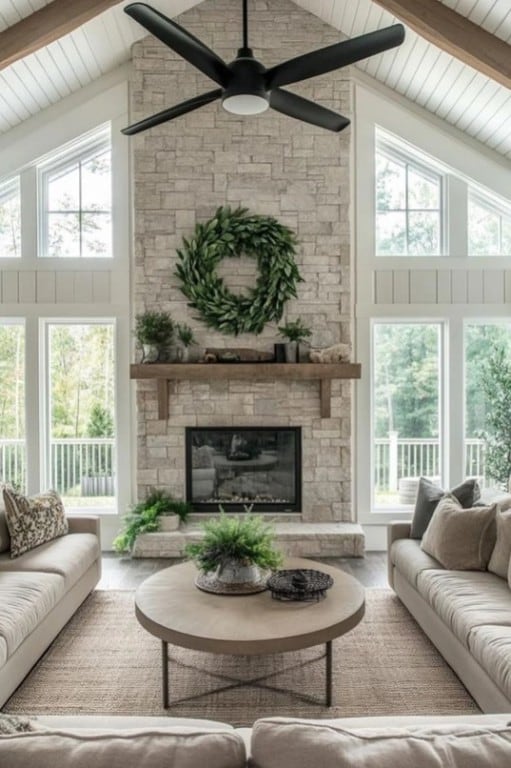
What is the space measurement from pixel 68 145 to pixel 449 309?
380 cm

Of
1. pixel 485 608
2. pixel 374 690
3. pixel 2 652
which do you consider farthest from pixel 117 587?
pixel 485 608

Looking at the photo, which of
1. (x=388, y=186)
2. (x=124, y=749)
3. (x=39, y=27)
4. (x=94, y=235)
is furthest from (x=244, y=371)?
(x=124, y=749)

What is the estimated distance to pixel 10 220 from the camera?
5.72 metres

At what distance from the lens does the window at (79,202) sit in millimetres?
5742

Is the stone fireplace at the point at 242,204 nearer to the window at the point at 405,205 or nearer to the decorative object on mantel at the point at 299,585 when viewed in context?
the window at the point at 405,205

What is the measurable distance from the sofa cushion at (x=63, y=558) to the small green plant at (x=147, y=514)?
999 millimetres

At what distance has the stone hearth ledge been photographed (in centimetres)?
526

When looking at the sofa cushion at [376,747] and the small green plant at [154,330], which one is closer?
the sofa cushion at [376,747]

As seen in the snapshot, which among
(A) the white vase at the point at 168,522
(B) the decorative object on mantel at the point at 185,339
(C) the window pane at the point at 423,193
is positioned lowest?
(A) the white vase at the point at 168,522

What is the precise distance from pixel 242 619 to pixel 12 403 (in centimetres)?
374

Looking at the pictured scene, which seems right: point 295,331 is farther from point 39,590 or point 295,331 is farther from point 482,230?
point 39,590

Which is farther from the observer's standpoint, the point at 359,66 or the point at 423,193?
the point at 423,193

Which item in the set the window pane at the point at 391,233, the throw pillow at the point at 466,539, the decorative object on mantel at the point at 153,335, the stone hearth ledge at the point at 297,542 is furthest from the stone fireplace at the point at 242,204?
the throw pillow at the point at 466,539

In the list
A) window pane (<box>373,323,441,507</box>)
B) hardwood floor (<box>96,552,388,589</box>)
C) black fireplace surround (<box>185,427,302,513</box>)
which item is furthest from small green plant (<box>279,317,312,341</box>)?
hardwood floor (<box>96,552,388,589</box>)
